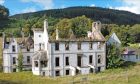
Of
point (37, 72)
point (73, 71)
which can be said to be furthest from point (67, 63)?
point (37, 72)

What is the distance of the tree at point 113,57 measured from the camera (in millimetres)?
60906

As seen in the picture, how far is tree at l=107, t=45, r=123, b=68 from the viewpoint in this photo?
60.9 m

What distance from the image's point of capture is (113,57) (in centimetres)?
6197

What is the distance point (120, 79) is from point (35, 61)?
17635 mm

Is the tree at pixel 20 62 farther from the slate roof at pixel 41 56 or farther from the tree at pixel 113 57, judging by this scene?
the tree at pixel 113 57

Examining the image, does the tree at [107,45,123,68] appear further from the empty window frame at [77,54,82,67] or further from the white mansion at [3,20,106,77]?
the empty window frame at [77,54,82,67]

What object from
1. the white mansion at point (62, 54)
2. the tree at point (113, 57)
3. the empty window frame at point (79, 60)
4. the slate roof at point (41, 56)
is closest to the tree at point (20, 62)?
the white mansion at point (62, 54)

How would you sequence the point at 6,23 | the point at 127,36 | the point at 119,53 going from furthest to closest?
the point at 6,23 → the point at 127,36 → the point at 119,53

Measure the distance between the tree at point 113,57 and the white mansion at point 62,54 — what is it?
900mm

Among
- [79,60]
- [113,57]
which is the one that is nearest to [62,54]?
[79,60]

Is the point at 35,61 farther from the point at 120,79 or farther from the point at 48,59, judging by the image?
the point at 120,79

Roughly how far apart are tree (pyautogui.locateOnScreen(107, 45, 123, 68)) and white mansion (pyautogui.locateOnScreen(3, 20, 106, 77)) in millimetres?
900

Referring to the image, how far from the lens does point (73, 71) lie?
193ft

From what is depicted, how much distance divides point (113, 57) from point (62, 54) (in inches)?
374
